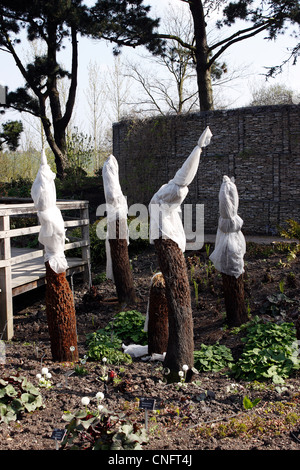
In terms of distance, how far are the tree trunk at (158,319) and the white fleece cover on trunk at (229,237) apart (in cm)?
118

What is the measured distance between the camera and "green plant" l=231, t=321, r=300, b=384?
4359mm

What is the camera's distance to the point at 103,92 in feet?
94.3

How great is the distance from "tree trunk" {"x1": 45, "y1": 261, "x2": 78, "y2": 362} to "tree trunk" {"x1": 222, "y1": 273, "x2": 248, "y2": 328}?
2.08 metres

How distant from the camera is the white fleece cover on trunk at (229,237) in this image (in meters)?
5.86

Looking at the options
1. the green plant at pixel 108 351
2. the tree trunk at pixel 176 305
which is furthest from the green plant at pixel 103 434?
the green plant at pixel 108 351

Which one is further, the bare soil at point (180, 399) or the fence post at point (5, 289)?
the fence post at point (5, 289)

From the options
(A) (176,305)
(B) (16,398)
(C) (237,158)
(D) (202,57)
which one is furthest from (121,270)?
(D) (202,57)

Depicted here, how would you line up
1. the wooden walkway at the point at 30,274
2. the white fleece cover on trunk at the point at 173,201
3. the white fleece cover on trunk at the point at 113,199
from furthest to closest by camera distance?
1. the white fleece cover on trunk at the point at 113,199
2. the wooden walkway at the point at 30,274
3. the white fleece cover on trunk at the point at 173,201

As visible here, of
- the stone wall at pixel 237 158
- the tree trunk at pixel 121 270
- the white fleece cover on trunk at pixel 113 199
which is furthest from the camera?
the stone wall at pixel 237 158

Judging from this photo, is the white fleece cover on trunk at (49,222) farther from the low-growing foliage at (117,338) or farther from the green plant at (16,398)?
the green plant at (16,398)

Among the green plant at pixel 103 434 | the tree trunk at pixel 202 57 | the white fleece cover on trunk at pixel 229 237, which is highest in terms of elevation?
the tree trunk at pixel 202 57

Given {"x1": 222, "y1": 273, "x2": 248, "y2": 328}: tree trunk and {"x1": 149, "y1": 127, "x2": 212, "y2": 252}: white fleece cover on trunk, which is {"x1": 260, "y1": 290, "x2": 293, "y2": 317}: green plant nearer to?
{"x1": 222, "y1": 273, "x2": 248, "y2": 328}: tree trunk
